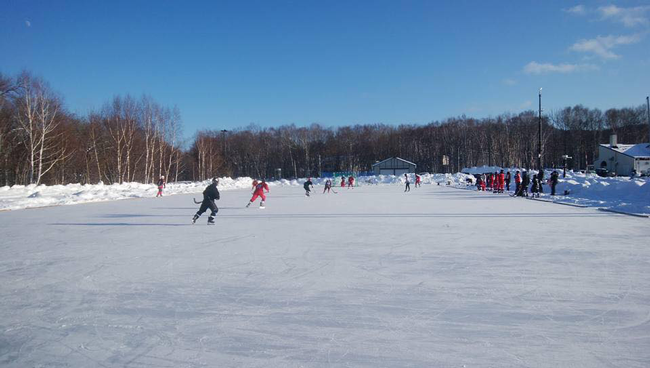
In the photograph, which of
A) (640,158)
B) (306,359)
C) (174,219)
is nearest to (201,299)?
(306,359)

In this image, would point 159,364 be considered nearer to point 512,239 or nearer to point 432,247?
point 432,247

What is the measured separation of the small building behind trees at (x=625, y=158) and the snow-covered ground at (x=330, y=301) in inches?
1821

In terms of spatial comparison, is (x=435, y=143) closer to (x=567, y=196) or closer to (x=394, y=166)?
(x=394, y=166)

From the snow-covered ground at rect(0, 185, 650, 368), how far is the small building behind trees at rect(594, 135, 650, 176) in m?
46.2

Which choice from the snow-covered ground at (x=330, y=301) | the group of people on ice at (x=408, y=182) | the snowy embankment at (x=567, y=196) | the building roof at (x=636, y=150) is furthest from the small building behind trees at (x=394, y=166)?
the snow-covered ground at (x=330, y=301)

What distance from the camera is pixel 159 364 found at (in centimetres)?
232

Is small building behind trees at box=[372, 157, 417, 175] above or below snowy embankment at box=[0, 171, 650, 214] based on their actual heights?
above

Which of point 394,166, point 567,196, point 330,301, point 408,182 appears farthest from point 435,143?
point 330,301

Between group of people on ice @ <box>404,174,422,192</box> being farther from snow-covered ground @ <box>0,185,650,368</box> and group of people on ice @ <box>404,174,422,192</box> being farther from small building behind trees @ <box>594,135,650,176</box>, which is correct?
small building behind trees @ <box>594,135,650,176</box>

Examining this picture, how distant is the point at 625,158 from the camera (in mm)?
43781

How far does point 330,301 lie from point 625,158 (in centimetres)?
5414

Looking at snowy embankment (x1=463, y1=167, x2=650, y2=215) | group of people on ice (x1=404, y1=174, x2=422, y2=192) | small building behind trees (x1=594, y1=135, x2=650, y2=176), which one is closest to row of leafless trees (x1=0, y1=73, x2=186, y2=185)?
group of people on ice (x1=404, y1=174, x2=422, y2=192)

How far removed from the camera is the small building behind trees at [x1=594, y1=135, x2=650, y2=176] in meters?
42.4

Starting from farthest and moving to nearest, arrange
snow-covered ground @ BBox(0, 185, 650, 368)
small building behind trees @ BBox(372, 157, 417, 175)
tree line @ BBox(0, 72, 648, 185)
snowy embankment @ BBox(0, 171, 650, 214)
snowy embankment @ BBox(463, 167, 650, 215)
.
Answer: small building behind trees @ BBox(372, 157, 417, 175) < tree line @ BBox(0, 72, 648, 185) < snowy embankment @ BBox(0, 171, 650, 214) < snowy embankment @ BBox(463, 167, 650, 215) < snow-covered ground @ BBox(0, 185, 650, 368)
